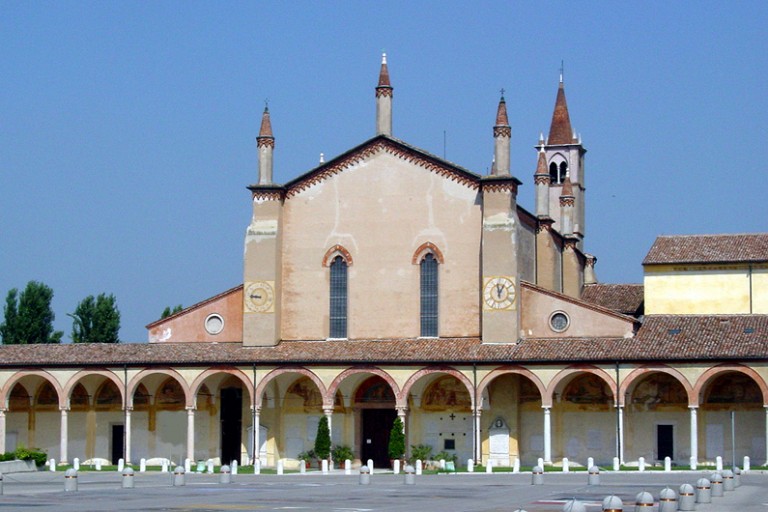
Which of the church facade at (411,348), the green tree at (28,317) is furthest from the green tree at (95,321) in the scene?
the church facade at (411,348)

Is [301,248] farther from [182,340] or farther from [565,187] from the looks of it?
[565,187]

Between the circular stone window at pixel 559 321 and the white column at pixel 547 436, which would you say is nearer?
the white column at pixel 547 436

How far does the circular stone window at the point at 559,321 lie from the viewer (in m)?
52.2

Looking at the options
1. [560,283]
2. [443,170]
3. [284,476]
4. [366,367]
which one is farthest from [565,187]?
[284,476]

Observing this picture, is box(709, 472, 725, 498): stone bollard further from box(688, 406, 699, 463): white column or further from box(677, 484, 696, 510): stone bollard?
box(688, 406, 699, 463): white column

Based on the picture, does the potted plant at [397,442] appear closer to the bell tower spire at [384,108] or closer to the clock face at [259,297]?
A: the clock face at [259,297]

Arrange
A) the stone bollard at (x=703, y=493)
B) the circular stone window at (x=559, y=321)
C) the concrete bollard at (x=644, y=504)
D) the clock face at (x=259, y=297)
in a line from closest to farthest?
the concrete bollard at (x=644, y=504) → the stone bollard at (x=703, y=493) → the circular stone window at (x=559, y=321) → the clock face at (x=259, y=297)

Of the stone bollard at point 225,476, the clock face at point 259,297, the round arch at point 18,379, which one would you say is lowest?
the stone bollard at point 225,476

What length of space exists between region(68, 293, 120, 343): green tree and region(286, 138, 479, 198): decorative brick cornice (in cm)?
2809

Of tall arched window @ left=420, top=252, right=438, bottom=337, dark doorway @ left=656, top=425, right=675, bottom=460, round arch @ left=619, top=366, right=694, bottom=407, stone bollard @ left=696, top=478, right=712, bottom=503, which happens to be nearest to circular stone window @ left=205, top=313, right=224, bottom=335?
tall arched window @ left=420, top=252, right=438, bottom=337

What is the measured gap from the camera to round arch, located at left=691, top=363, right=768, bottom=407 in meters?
47.7

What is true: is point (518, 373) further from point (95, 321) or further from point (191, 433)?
point (95, 321)

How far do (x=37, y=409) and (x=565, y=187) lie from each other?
2902 cm

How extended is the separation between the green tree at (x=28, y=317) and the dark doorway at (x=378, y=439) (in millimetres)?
30270
